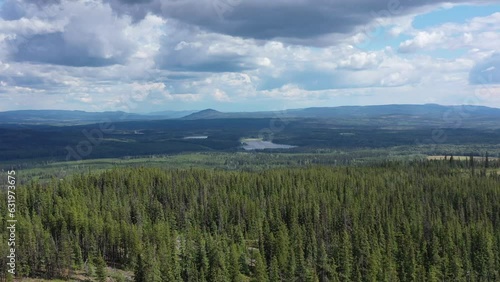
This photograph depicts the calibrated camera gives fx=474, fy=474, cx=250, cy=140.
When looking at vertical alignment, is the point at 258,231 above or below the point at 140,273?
below

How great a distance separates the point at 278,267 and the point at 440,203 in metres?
89.6

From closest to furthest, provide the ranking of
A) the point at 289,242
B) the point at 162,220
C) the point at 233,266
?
the point at 233,266 → the point at 289,242 → the point at 162,220

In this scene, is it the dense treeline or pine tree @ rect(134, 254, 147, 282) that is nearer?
pine tree @ rect(134, 254, 147, 282)

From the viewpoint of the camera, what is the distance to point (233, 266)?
115062 millimetres

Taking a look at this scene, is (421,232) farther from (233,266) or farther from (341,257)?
(233,266)

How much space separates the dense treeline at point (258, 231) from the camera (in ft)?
376

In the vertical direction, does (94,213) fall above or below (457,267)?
above

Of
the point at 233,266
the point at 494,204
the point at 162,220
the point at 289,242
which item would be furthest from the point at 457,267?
→ the point at 162,220

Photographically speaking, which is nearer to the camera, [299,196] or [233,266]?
[233,266]

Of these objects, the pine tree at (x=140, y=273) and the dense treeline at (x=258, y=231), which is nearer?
the pine tree at (x=140, y=273)

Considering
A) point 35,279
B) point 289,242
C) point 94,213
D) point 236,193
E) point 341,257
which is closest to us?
point 35,279

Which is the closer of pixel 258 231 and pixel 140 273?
pixel 140 273

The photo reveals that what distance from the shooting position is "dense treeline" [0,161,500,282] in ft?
376

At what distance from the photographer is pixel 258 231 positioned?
488ft
